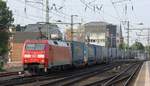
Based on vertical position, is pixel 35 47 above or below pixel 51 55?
above

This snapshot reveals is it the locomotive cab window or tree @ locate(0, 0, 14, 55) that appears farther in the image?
tree @ locate(0, 0, 14, 55)

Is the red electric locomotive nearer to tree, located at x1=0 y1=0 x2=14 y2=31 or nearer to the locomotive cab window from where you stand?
the locomotive cab window

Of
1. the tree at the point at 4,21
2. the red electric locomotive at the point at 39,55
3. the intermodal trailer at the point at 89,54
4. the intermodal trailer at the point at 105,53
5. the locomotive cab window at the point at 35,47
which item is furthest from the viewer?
the intermodal trailer at the point at 105,53

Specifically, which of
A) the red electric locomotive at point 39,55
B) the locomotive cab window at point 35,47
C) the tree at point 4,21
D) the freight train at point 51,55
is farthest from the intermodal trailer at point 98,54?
the locomotive cab window at point 35,47

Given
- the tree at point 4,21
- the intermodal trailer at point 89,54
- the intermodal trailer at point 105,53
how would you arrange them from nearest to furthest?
the intermodal trailer at point 89,54
the tree at point 4,21
the intermodal trailer at point 105,53

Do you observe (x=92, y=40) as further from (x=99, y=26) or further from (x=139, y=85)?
(x=139, y=85)

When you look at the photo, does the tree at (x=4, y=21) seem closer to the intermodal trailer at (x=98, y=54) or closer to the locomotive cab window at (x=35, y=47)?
the intermodal trailer at (x=98, y=54)

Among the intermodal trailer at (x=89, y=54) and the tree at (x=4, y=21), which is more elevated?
the tree at (x=4, y=21)

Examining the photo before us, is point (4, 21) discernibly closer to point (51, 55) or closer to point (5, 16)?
point (5, 16)

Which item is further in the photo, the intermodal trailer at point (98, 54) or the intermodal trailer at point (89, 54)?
the intermodal trailer at point (98, 54)

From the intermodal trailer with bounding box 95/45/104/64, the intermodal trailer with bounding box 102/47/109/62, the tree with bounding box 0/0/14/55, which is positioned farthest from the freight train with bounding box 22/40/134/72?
the tree with bounding box 0/0/14/55

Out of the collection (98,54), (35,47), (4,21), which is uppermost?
(4,21)

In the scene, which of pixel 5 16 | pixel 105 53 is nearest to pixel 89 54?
pixel 105 53

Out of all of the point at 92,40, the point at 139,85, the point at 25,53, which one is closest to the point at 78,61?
the point at 25,53
